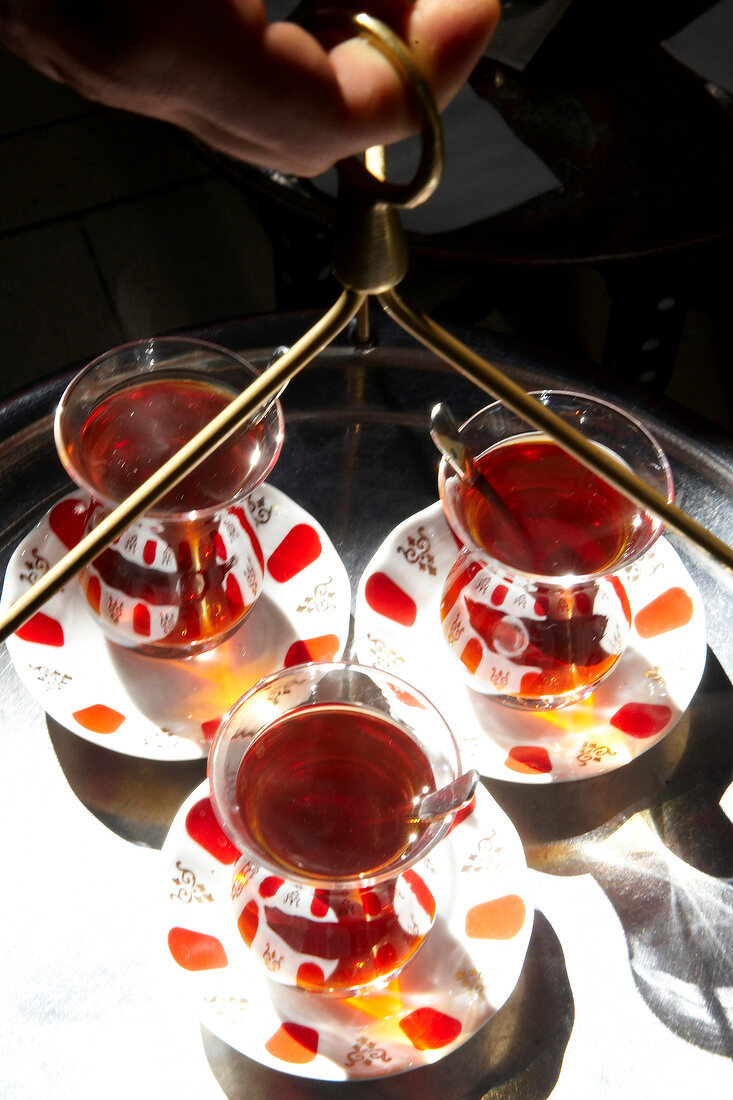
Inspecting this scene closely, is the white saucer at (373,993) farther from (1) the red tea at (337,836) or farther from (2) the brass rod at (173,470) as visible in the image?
(2) the brass rod at (173,470)

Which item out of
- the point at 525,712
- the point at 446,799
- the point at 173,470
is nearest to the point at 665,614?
the point at 525,712

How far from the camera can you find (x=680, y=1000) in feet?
1.34

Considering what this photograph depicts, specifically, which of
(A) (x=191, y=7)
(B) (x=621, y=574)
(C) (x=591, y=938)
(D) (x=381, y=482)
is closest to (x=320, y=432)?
(D) (x=381, y=482)

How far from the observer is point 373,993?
38 cm

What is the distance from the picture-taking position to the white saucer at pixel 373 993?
0.37 metres

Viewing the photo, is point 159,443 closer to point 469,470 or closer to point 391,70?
point 469,470

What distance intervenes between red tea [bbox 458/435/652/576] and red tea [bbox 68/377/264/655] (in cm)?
10

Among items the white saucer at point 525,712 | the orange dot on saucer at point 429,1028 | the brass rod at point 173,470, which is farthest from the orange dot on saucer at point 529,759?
the brass rod at point 173,470

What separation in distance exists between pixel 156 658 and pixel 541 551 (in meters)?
0.18

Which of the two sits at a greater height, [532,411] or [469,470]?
[532,411]

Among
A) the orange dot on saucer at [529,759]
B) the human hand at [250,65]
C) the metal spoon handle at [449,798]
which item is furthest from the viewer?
A: the orange dot on saucer at [529,759]

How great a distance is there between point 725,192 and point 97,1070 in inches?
24.6

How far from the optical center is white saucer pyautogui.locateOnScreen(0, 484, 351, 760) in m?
0.45

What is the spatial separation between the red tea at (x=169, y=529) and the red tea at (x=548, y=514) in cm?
10
